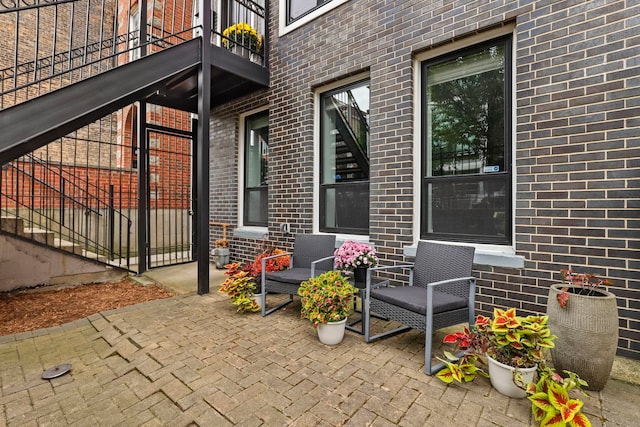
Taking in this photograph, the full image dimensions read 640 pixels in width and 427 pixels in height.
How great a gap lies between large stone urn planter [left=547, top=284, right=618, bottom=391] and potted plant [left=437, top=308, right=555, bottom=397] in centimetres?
14

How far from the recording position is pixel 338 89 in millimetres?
4145

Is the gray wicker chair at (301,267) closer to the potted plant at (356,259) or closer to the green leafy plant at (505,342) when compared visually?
the potted plant at (356,259)

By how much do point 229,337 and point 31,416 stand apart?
1257mm

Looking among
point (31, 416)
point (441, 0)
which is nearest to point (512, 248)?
point (441, 0)

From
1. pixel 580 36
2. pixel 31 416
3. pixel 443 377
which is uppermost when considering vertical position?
pixel 580 36

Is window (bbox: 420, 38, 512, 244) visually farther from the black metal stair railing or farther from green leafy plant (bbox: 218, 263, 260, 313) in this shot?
the black metal stair railing

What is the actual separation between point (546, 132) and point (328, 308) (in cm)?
233

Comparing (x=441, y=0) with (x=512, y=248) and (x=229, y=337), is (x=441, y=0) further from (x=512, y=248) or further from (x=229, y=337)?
(x=229, y=337)

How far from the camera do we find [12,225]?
4.11 m

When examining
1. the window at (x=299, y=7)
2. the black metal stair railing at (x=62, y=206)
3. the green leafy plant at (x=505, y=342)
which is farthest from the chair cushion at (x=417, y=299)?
the black metal stair railing at (x=62, y=206)

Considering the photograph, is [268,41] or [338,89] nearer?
[338,89]

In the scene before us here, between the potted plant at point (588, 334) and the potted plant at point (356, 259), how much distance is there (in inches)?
55.4

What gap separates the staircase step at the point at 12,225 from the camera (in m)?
4.04

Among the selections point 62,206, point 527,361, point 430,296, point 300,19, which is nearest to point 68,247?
point 62,206
